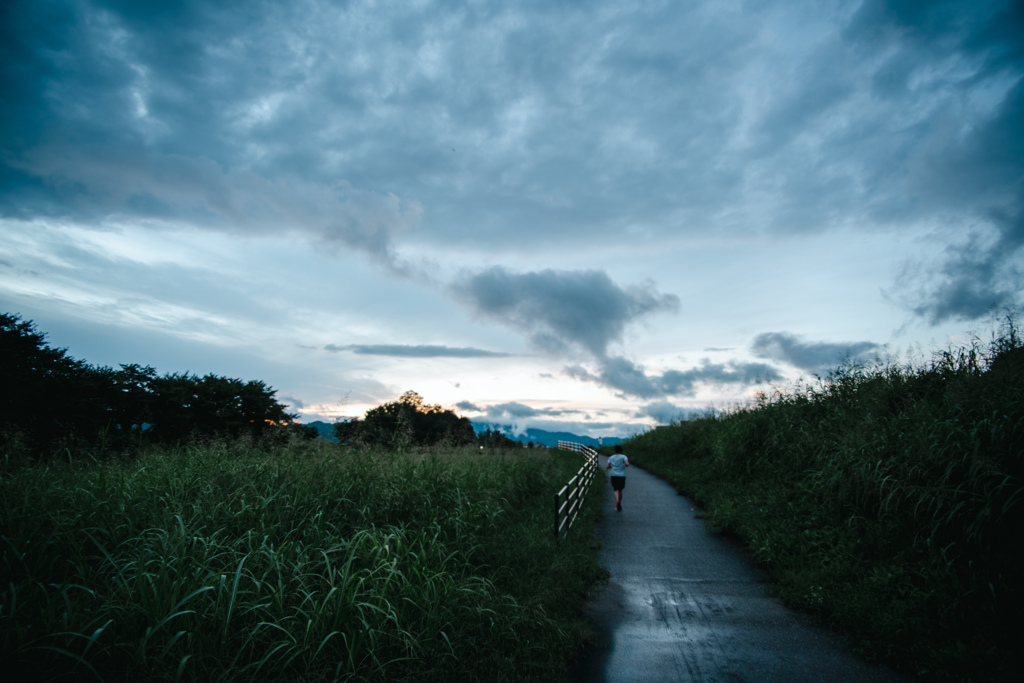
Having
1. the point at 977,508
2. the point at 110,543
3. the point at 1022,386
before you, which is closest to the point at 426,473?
the point at 110,543

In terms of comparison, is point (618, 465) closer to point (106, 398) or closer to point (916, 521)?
point (916, 521)

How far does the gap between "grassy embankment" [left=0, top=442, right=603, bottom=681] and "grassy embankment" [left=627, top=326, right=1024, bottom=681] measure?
2977 mm

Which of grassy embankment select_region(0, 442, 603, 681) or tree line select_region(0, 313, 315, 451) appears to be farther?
tree line select_region(0, 313, 315, 451)

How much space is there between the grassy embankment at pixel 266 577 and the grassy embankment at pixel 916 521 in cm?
298

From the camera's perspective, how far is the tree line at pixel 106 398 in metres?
15.9

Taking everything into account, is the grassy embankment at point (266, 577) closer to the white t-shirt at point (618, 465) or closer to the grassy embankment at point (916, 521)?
the grassy embankment at point (916, 521)

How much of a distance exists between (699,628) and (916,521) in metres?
3.26

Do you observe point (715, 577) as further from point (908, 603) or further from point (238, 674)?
point (238, 674)

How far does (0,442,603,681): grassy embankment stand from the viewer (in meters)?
2.88

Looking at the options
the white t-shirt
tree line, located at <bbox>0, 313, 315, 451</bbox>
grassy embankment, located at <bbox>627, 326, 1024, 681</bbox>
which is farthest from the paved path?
tree line, located at <bbox>0, 313, 315, 451</bbox>

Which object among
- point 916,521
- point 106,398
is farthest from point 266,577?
point 106,398

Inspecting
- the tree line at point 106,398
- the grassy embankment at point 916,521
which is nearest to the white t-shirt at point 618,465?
the grassy embankment at point 916,521

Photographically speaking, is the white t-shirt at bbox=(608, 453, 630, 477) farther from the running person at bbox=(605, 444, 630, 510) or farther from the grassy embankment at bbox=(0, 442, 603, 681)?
the grassy embankment at bbox=(0, 442, 603, 681)

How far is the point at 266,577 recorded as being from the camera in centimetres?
377
